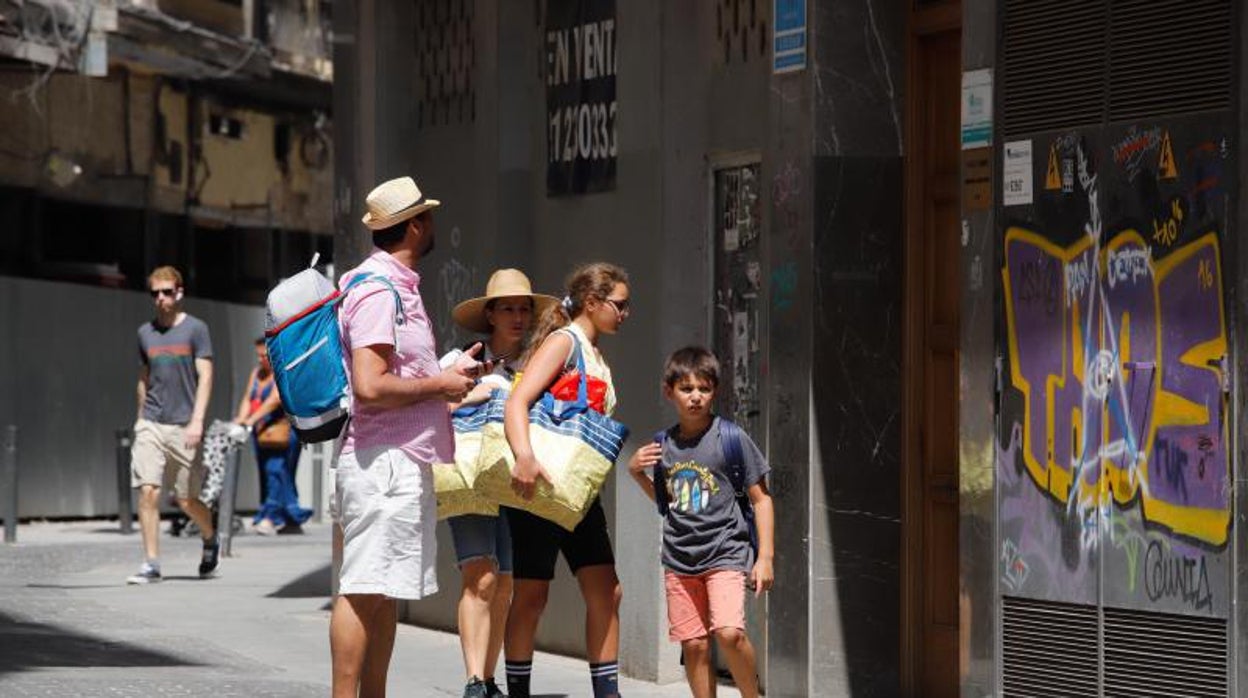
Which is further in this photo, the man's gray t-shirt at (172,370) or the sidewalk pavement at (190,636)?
the man's gray t-shirt at (172,370)

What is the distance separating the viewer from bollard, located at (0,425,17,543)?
21.3m

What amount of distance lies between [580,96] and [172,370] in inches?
194

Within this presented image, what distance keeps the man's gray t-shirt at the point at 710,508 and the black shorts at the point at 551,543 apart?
32.9 inches

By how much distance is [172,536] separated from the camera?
22.9 meters

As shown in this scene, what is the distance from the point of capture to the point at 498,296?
Result: 34.2ft

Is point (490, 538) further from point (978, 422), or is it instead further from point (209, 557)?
point (209, 557)

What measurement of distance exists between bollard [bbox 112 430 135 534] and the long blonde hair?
13570 millimetres

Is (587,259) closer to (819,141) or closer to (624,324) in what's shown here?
(624,324)

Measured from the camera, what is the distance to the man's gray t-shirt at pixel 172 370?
16656mm

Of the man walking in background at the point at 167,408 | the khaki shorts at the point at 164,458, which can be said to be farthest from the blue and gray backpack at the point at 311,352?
the khaki shorts at the point at 164,458

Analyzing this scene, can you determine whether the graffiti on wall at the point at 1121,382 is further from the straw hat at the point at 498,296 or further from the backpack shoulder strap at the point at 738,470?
the straw hat at the point at 498,296

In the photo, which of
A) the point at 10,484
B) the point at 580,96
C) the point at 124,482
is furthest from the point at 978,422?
the point at 124,482

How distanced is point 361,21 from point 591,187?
2878mm

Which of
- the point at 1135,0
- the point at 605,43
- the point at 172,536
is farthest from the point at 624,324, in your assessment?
the point at 172,536
